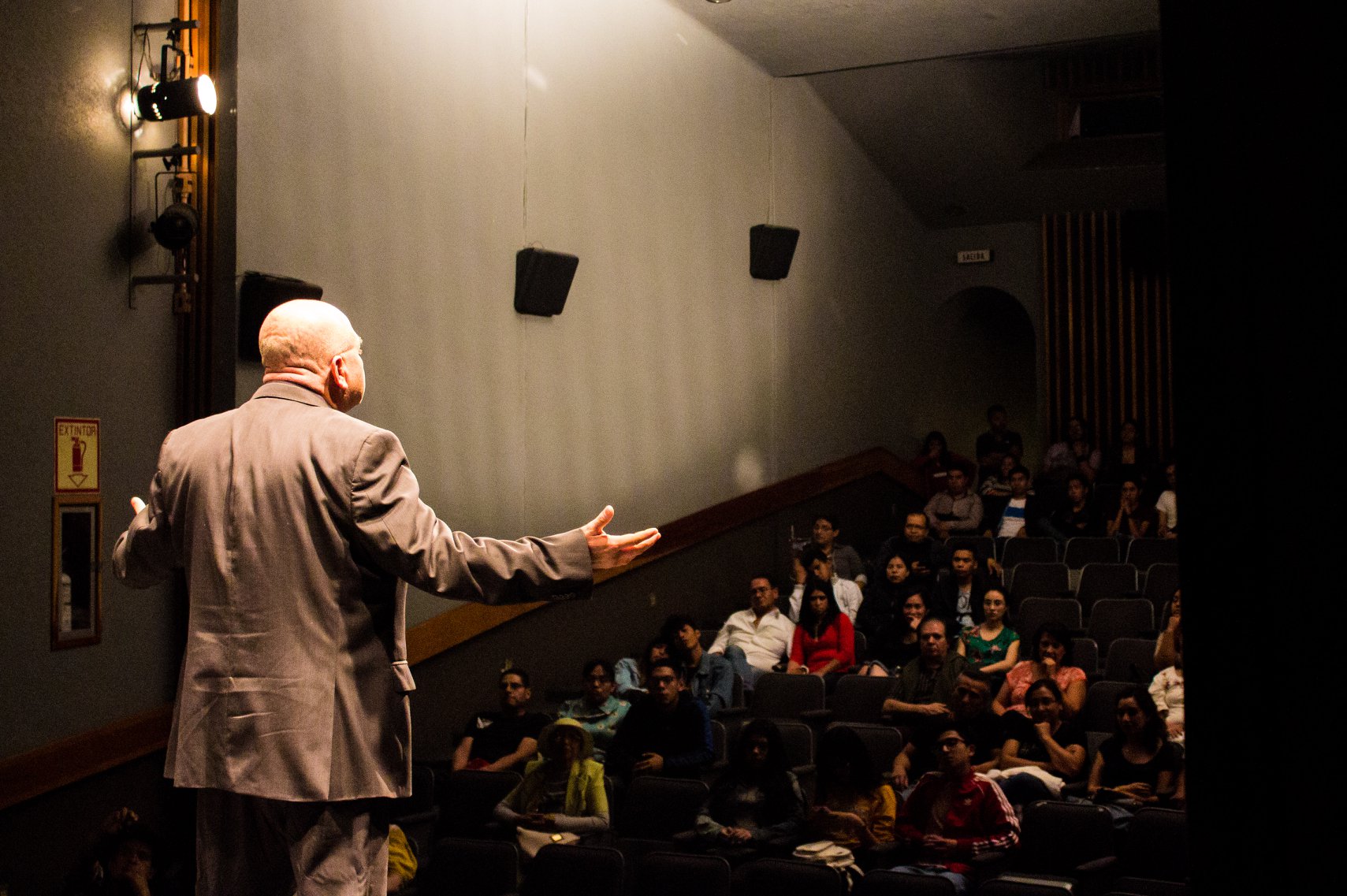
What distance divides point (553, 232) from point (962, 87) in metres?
4.54

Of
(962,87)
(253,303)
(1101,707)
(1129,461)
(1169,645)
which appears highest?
(962,87)

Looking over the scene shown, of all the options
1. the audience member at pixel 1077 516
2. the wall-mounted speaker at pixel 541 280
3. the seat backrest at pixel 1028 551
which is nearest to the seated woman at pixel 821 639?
the seat backrest at pixel 1028 551

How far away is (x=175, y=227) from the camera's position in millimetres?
4422

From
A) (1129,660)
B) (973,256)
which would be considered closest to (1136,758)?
(1129,660)

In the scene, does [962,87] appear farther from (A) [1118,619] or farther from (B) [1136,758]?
(B) [1136,758]

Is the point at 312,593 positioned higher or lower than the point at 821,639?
higher

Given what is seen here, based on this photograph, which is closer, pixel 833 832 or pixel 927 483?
pixel 833 832

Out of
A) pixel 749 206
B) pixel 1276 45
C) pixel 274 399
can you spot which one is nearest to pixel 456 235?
pixel 749 206

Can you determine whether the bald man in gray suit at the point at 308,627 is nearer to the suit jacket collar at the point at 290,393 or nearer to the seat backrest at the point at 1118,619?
the suit jacket collar at the point at 290,393

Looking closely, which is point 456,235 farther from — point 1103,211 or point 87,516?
point 1103,211

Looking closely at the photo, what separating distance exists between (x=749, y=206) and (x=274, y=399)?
23.5ft

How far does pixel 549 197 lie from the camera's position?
6.63m

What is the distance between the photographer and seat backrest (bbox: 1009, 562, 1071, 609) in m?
7.65

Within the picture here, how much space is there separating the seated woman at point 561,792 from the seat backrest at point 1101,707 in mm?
2086
